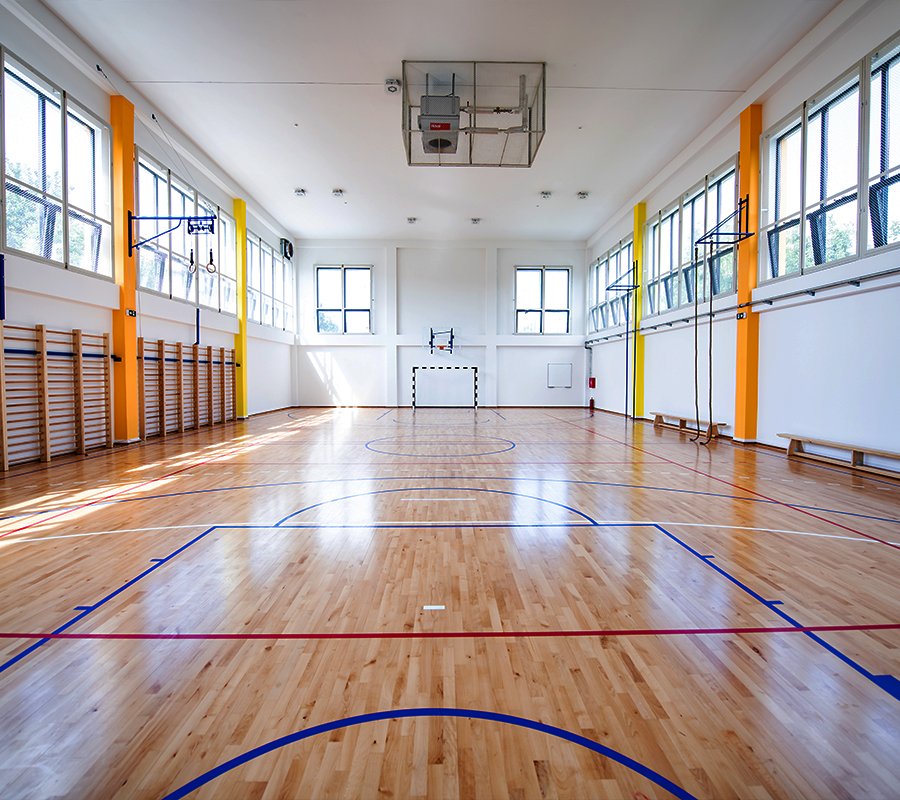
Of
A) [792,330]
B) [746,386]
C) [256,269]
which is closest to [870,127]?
[792,330]

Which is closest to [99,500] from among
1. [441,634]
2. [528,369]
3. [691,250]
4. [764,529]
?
[441,634]

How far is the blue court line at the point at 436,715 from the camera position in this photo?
1.40 metres

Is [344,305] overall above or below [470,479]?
above

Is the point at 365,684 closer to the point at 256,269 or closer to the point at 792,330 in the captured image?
the point at 792,330

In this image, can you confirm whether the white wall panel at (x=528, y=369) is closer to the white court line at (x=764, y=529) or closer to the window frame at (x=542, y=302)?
the window frame at (x=542, y=302)

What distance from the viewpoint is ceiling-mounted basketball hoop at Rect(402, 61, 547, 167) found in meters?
7.56

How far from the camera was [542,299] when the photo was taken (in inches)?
682

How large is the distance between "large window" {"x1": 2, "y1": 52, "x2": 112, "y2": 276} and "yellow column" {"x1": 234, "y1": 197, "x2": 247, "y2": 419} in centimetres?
467

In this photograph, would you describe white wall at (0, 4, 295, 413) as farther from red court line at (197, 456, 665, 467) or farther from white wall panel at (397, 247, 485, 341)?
white wall panel at (397, 247, 485, 341)

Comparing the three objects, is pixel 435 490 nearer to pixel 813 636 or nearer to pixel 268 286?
pixel 813 636

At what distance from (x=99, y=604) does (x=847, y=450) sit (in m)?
7.71

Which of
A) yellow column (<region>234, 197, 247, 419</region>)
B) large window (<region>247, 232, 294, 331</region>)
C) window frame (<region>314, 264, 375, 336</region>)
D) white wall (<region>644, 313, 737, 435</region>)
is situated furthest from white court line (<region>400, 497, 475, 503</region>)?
window frame (<region>314, 264, 375, 336</region>)

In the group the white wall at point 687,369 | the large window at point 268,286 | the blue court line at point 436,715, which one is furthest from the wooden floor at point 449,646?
the large window at point 268,286

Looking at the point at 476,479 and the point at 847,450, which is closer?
the point at 476,479
